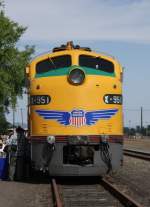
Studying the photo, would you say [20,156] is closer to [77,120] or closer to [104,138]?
[77,120]

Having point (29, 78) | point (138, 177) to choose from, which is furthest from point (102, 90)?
point (138, 177)

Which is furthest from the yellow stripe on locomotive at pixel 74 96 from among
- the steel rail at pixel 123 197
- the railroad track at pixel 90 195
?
the steel rail at pixel 123 197

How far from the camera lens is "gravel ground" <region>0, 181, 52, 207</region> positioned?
46.9 ft

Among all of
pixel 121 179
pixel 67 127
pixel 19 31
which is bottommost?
pixel 121 179

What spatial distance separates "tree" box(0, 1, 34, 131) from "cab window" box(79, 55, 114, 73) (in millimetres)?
29193

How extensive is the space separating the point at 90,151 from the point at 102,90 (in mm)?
1822

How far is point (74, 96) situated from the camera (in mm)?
17906

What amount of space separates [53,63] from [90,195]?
4.77 m

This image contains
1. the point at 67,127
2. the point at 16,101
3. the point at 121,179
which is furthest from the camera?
the point at 16,101

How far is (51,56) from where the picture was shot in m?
18.8

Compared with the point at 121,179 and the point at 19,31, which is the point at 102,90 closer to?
the point at 121,179

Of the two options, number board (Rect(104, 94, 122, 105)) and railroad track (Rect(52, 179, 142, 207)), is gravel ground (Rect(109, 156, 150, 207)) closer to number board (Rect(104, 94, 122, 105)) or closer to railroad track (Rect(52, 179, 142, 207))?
railroad track (Rect(52, 179, 142, 207))

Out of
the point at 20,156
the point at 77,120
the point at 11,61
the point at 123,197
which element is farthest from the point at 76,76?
the point at 11,61

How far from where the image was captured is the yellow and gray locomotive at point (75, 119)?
58.2 feet
